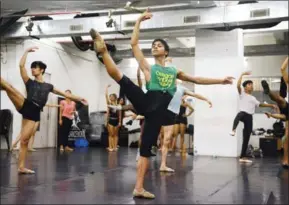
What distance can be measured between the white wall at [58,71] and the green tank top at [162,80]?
709 centimetres

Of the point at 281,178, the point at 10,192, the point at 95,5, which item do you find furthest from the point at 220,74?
the point at 10,192

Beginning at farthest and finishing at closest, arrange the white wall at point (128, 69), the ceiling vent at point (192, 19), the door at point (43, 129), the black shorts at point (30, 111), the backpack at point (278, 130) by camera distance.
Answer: the white wall at point (128, 69) → the door at point (43, 129) → the backpack at point (278, 130) → the ceiling vent at point (192, 19) → the black shorts at point (30, 111)

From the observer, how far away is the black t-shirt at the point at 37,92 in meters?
4.70

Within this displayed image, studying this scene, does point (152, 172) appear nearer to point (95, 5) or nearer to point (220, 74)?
point (95, 5)

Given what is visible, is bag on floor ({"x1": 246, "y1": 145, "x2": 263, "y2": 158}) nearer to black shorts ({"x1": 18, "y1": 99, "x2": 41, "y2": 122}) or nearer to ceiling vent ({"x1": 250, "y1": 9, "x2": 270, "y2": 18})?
ceiling vent ({"x1": 250, "y1": 9, "x2": 270, "y2": 18})

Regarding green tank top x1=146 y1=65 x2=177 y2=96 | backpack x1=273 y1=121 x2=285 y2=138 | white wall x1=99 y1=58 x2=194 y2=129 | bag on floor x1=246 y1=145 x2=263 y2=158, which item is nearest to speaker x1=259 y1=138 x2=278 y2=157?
backpack x1=273 y1=121 x2=285 y2=138

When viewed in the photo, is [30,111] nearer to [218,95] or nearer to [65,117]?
[218,95]

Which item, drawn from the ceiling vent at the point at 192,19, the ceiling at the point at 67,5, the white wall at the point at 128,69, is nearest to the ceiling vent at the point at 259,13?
the ceiling vent at the point at 192,19

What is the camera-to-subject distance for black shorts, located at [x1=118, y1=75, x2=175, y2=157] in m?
3.30

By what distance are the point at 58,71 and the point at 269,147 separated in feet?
21.3

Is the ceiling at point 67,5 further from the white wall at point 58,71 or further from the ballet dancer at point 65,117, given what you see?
the ballet dancer at point 65,117

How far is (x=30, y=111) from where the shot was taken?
15.4 ft

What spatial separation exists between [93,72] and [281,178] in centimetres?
985

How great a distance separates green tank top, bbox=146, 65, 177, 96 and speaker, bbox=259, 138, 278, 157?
655cm
